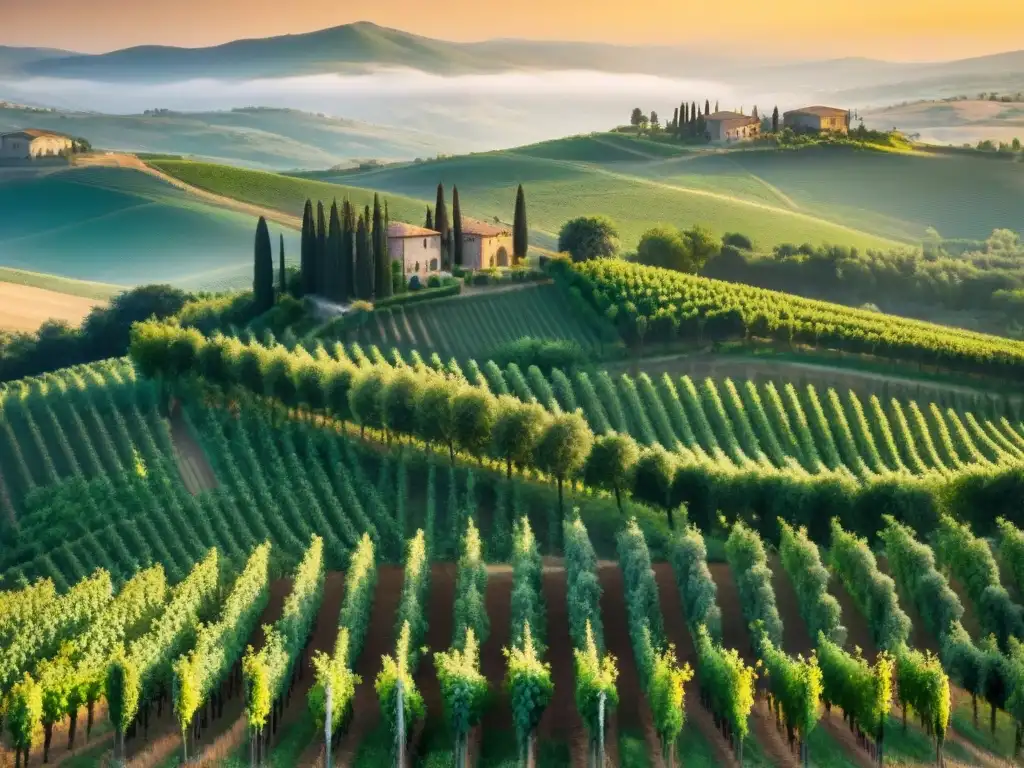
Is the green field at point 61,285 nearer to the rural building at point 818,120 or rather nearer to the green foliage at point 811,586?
the rural building at point 818,120

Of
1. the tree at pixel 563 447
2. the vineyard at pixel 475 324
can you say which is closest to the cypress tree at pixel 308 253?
the vineyard at pixel 475 324

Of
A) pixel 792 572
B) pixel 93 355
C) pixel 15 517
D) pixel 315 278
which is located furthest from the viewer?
pixel 93 355

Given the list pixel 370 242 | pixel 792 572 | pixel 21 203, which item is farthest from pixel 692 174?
pixel 792 572

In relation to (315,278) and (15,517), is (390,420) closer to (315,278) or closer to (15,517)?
(15,517)

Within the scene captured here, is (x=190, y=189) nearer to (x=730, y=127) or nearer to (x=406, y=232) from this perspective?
(x=730, y=127)

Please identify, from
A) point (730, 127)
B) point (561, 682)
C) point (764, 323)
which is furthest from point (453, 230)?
point (730, 127)

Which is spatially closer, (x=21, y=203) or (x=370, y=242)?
(x=370, y=242)

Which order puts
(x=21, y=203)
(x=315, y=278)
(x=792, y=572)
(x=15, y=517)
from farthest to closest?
(x=21, y=203), (x=315, y=278), (x=15, y=517), (x=792, y=572)
